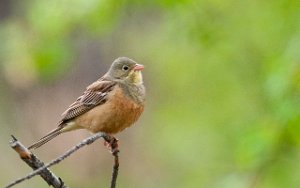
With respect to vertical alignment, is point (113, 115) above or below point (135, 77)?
below

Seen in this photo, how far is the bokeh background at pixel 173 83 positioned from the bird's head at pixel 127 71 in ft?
3.62

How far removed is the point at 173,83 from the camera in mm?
11305

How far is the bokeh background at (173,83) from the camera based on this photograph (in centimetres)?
657

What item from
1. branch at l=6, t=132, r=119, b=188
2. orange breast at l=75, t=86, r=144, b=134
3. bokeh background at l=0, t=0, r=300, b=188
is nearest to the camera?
branch at l=6, t=132, r=119, b=188

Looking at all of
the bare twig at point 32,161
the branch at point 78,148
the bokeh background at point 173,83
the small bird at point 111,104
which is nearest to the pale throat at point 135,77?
the small bird at point 111,104

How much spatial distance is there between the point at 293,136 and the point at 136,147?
5.48 metres

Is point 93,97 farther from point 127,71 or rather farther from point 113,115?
point 113,115

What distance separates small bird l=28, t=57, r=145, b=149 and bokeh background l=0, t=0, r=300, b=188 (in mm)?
1127

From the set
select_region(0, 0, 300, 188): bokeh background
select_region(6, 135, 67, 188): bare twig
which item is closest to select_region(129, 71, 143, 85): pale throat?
select_region(0, 0, 300, 188): bokeh background

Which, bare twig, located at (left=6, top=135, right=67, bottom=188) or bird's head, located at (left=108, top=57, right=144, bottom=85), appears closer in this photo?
bare twig, located at (left=6, top=135, right=67, bottom=188)

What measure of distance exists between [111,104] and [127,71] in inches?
10.0

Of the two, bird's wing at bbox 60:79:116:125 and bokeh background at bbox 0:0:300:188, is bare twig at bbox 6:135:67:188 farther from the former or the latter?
bokeh background at bbox 0:0:300:188

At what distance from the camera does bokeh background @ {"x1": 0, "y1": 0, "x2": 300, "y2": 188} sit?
6.57 metres

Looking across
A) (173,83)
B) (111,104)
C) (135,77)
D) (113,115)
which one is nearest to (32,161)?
(113,115)
